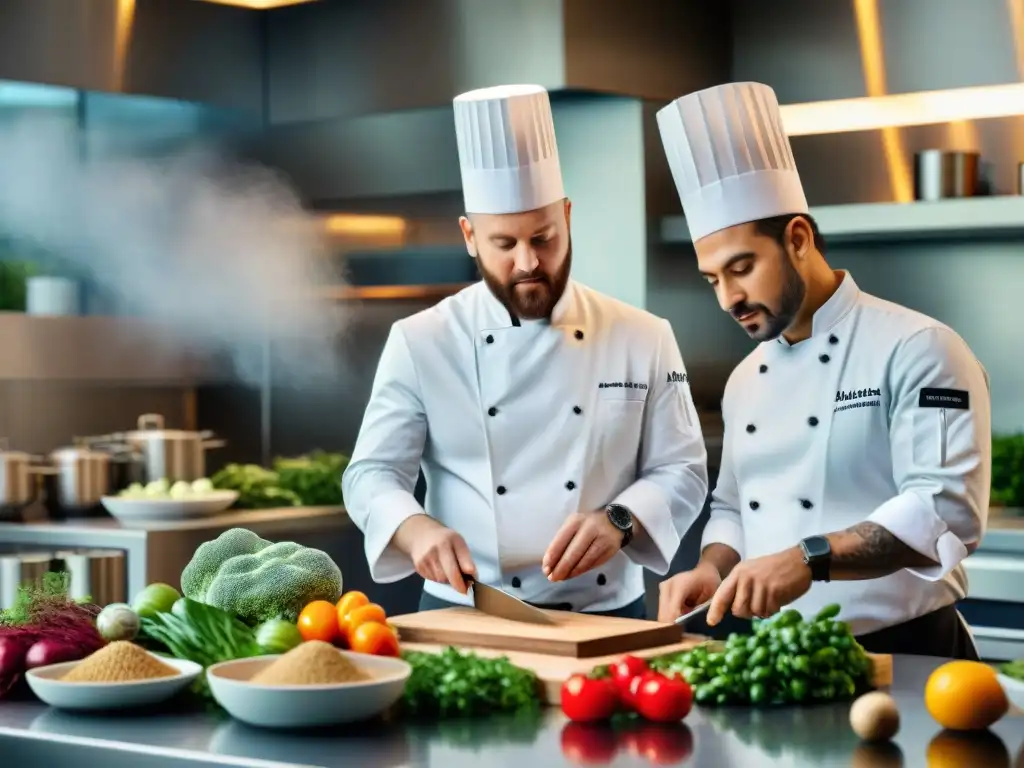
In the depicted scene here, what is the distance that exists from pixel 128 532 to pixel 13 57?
4.53 feet

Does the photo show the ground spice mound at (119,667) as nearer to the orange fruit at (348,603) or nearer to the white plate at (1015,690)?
the orange fruit at (348,603)

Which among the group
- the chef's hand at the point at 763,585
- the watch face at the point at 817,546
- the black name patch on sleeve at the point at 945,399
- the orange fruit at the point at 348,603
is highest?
the black name patch on sleeve at the point at 945,399

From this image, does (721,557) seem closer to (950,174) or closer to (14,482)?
(950,174)

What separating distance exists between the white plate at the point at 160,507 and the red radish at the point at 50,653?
2224mm

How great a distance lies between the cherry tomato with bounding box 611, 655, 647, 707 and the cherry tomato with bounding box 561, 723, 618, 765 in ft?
0.14

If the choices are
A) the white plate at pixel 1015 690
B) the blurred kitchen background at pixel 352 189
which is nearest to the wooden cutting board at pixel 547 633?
the white plate at pixel 1015 690

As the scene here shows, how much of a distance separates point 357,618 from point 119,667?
0.35 metres

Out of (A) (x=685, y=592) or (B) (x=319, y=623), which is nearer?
(B) (x=319, y=623)

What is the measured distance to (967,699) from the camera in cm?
180

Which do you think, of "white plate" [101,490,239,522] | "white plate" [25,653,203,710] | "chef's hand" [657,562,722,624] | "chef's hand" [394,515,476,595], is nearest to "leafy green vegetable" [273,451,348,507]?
"white plate" [101,490,239,522]

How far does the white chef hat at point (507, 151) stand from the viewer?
9.16 ft

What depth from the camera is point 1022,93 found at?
435cm

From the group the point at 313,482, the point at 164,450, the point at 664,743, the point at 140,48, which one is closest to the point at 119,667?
the point at 664,743

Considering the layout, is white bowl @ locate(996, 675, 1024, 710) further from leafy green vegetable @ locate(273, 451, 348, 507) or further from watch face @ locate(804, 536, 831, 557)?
leafy green vegetable @ locate(273, 451, 348, 507)
